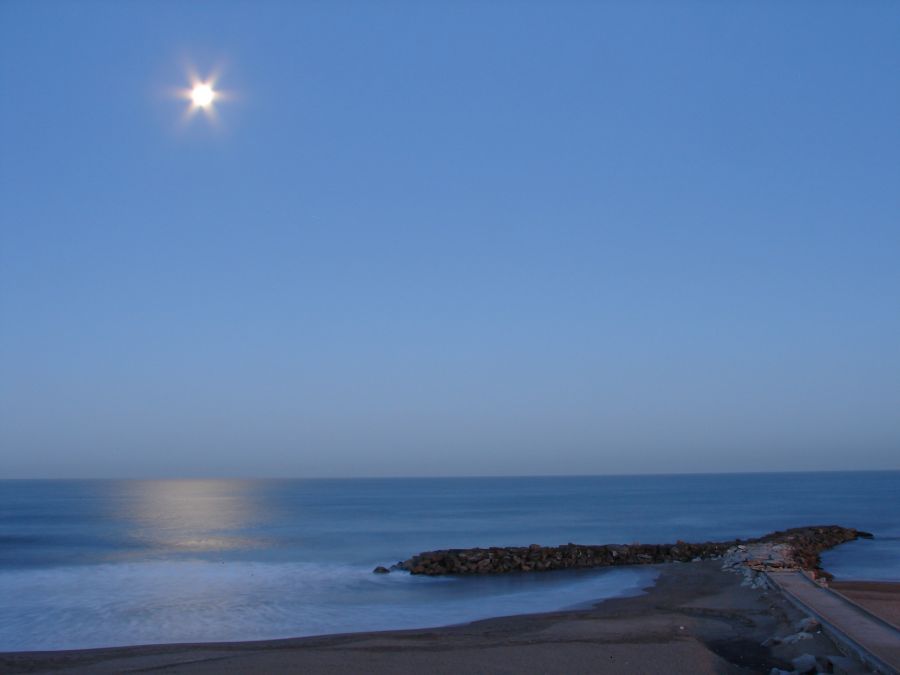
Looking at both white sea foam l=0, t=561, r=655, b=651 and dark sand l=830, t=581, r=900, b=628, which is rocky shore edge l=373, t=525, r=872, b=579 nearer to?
white sea foam l=0, t=561, r=655, b=651

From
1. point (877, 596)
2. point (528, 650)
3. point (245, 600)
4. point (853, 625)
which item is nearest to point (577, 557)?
point (877, 596)

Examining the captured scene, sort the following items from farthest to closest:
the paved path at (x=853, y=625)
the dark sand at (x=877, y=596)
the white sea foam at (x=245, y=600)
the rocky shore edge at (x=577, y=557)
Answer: the rocky shore edge at (x=577, y=557)
the white sea foam at (x=245, y=600)
the dark sand at (x=877, y=596)
the paved path at (x=853, y=625)

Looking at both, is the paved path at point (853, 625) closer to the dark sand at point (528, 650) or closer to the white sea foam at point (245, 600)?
the dark sand at point (528, 650)

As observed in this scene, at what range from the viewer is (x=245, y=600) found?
2314 centimetres

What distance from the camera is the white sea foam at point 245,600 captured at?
18.5 meters

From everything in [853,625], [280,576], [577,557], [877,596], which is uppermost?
[853,625]

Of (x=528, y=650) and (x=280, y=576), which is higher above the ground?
(x=528, y=650)

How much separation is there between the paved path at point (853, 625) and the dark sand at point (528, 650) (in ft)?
1.18

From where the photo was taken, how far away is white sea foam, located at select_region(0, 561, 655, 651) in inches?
728

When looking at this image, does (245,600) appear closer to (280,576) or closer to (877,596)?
(280,576)

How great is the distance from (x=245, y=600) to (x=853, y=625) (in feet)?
52.1

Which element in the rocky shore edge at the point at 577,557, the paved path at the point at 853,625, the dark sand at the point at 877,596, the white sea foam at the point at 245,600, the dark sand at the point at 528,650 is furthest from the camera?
the rocky shore edge at the point at 577,557

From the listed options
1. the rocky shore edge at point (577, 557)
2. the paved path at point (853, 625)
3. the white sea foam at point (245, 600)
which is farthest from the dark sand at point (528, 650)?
the rocky shore edge at point (577, 557)

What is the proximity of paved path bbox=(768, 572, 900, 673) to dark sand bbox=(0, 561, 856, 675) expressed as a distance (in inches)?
14.2
